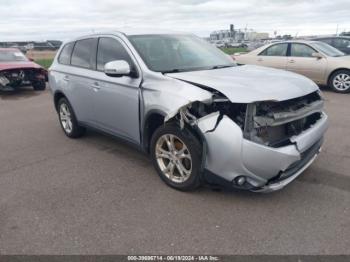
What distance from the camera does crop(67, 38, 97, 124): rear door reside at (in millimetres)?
4898

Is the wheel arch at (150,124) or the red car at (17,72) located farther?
the red car at (17,72)

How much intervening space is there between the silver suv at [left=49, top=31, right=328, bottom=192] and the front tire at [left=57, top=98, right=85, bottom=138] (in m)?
0.71

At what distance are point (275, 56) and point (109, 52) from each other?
7148 millimetres

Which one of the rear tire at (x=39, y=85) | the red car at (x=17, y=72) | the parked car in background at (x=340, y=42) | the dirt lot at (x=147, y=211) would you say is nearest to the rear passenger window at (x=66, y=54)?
the dirt lot at (x=147, y=211)

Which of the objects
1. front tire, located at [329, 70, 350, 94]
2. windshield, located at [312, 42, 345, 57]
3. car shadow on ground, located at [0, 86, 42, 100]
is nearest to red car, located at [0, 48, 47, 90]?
car shadow on ground, located at [0, 86, 42, 100]

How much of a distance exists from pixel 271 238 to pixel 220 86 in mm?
1494

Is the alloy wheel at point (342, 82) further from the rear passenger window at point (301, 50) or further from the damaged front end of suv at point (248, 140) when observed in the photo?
the damaged front end of suv at point (248, 140)

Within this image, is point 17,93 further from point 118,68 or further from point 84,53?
point 118,68

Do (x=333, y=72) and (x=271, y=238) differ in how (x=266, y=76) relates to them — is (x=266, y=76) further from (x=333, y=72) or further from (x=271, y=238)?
(x=333, y=72)

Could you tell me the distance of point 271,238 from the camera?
2922 millimetres

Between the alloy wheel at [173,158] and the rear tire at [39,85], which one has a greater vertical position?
the alloy wheel at [173,158]

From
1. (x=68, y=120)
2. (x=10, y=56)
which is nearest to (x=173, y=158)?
(x=68, y=120)

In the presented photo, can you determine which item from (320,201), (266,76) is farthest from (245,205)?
(266,76)

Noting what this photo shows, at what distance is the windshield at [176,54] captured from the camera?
13.5 ft
